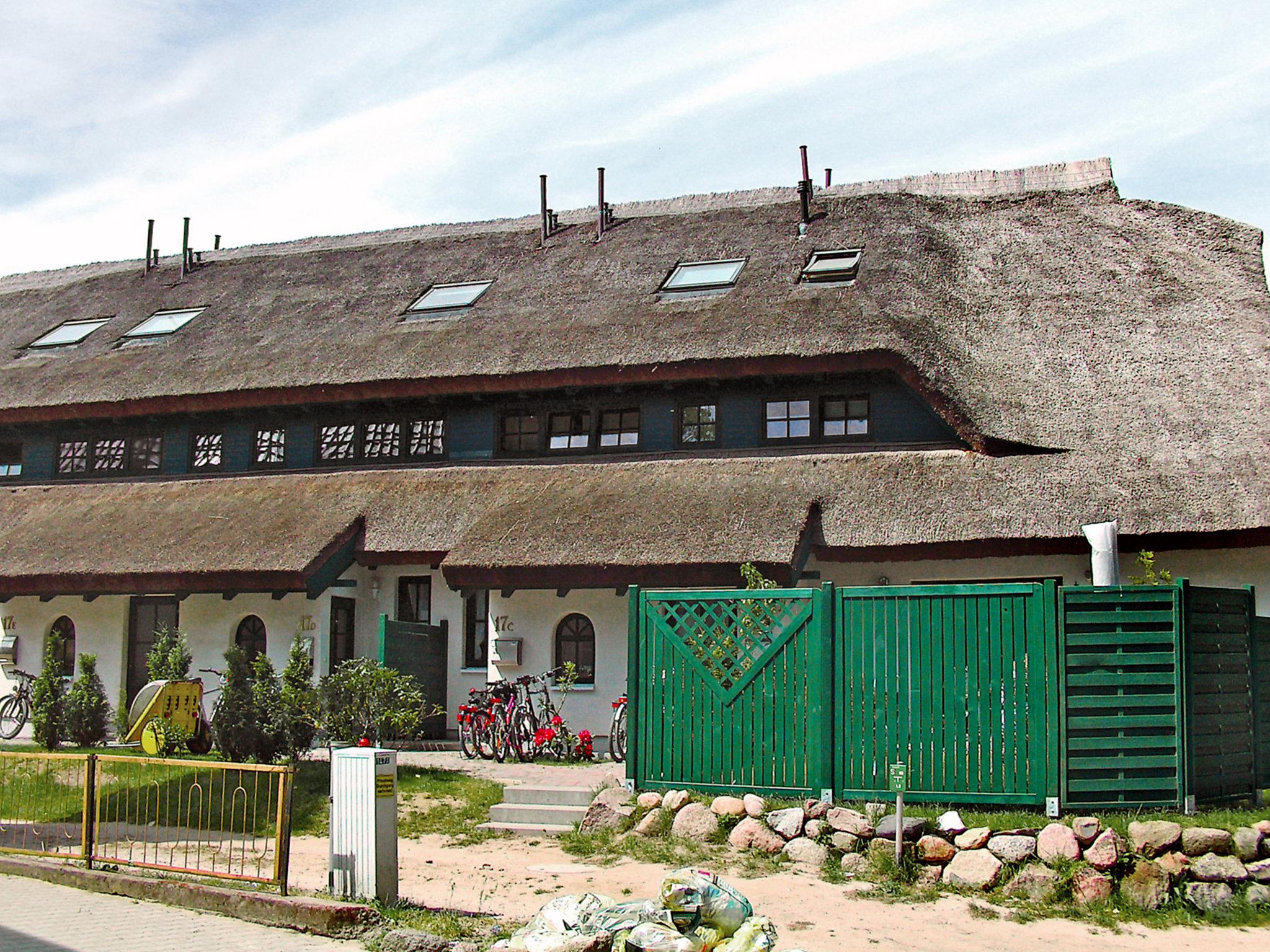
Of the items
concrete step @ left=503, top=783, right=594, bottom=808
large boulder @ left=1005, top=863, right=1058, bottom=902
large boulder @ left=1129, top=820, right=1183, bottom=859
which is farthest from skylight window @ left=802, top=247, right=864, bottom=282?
large boulder @ left=1005, top=863, right=1058, bottom=902

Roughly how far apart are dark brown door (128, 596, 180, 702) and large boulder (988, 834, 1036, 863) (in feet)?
48.4

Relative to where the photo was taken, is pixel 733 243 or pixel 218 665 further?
pixel 733 243

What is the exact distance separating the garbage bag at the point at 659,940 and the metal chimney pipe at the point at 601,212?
60.8 ft

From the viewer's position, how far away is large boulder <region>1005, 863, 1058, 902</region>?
32.2ft

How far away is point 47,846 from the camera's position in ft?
38.7

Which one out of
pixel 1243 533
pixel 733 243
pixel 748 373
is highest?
pixel 733 243

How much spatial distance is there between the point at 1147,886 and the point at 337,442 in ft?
51.7

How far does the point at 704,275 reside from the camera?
73.6 ft

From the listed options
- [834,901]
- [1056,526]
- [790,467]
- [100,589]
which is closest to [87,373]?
[100,589]

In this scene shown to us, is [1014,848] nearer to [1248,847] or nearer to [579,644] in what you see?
[1248,847]

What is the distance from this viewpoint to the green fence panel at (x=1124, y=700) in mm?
10820

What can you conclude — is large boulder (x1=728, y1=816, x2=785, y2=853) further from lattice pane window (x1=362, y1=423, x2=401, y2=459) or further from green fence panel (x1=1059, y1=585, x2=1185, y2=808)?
lattice pane window (x1=362, y1=423, x2=401, y2=459)

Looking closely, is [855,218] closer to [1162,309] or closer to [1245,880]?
[1162,309]

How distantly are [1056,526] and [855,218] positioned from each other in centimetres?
895
